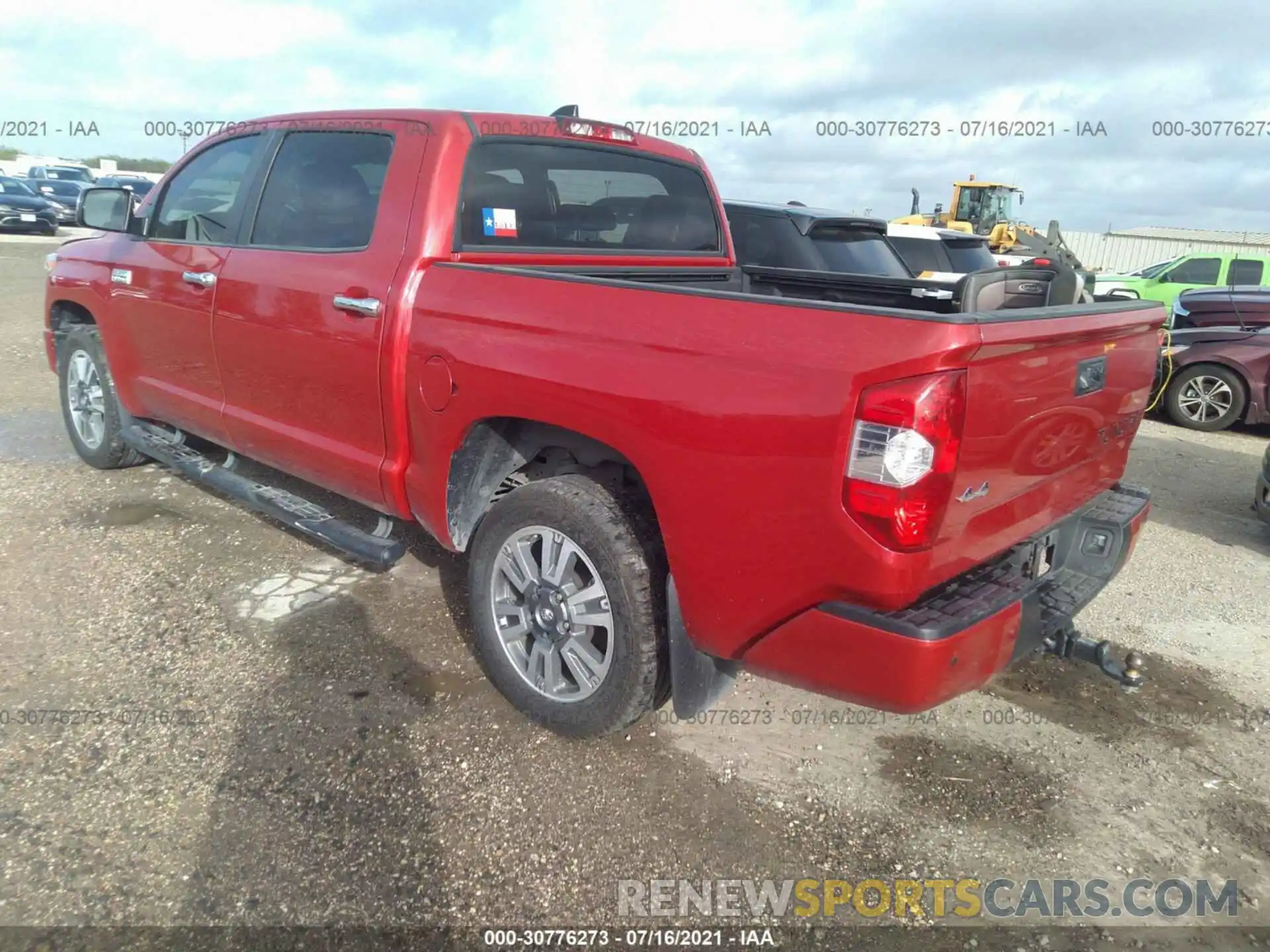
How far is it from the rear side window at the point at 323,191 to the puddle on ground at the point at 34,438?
309 cm

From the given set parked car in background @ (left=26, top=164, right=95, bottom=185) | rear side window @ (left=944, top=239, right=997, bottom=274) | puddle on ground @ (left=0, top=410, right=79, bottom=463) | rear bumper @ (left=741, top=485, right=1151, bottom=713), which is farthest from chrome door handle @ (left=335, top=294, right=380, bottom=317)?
parked car in background @ (left=26, top=164, right=95, bottom=185)

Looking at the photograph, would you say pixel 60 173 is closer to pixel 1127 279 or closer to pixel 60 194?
pixel 60 194

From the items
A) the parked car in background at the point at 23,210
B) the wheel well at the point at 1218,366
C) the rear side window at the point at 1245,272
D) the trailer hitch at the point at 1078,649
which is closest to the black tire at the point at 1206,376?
the wheel well at the point at 1218,366

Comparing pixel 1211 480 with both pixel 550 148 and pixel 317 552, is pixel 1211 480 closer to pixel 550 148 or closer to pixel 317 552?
pixel 550 148

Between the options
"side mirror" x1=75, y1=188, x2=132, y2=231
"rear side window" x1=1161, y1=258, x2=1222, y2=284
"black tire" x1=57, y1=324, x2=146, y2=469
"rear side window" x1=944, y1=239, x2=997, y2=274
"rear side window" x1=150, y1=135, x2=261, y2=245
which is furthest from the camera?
"rear side window" x1=1161, y1=258, x2=1222, y2=284

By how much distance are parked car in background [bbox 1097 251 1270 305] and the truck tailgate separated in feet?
42.9

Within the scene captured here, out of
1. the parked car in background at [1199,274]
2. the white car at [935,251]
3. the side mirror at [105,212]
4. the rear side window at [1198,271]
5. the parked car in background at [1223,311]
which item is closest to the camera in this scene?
the side mirror at [105,212]

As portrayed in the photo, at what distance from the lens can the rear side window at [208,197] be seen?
3990mm

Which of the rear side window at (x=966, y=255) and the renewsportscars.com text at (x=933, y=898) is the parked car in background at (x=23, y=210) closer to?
the rear side window at (x=966, y=255)

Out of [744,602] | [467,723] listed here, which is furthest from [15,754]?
[744,602]

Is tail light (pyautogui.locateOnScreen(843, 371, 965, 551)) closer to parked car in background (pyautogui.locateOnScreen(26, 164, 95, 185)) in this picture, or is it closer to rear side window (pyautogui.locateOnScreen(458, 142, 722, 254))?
rear side window (pyautogui.locateOnScreen(458, 142, 722, 254))

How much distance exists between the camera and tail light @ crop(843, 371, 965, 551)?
1952mm

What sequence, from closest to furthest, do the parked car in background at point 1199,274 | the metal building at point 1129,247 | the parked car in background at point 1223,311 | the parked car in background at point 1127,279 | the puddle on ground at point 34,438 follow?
the puddle on ground at point 34,438 → the parked car in background at point 1223,311 → the parked car in background at point 1199,274 → the parked car in background at point 1127,279 → the metal building at point 1129,247

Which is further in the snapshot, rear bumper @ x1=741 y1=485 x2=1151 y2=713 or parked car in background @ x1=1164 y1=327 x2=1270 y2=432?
parked car in background @ x1=1164 y1=327 x2=1270 y2=432
